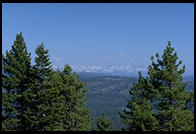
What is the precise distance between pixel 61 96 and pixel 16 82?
4243 mm

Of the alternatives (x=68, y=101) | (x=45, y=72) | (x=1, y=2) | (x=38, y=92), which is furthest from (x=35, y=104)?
(x=1, y=2)

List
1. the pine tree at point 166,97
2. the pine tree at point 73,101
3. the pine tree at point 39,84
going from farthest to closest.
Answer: the pine tree at point 73,101, the pine tree at point 39,84, the pine tree at point 166,97

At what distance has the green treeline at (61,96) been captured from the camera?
22562 millimetres

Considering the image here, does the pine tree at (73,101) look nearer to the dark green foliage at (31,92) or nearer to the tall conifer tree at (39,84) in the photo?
the dark green foliage at (31,92)

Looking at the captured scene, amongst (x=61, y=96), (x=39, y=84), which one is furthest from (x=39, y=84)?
(x=61, y=96)

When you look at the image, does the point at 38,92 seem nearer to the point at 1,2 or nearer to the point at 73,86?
the point at 73,86

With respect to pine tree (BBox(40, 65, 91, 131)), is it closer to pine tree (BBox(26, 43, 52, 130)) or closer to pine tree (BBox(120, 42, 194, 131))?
pine tree (BBox(26, 43, 52, 130))

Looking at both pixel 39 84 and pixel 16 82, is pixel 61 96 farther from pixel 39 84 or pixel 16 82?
pixel 16 82

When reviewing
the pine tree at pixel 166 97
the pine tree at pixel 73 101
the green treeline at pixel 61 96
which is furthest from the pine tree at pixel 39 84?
the pine tree at pixel 166 97

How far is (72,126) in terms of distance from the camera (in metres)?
28.8

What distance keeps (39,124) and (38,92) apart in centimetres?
257

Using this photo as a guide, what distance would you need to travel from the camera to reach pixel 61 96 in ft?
83.9

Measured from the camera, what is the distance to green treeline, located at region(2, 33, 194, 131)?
74.0 ft

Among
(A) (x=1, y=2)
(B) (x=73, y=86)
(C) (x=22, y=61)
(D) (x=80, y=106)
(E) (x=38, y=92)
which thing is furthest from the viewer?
(D) (x=80, y=106)
